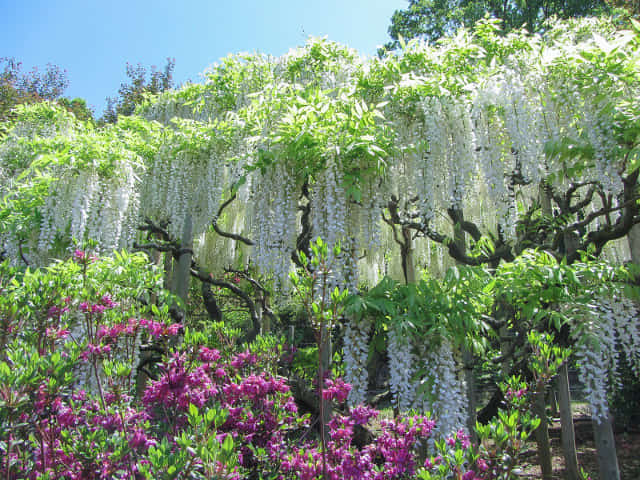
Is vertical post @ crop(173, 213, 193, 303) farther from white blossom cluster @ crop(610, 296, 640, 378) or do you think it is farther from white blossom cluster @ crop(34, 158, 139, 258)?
white blossom cluster @ crop(610, 296, 640, 378)

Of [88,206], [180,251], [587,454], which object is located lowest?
[587,454]

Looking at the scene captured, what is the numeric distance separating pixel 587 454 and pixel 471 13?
40.6 feet

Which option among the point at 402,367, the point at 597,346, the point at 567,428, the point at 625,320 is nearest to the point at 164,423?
the point at 402,367

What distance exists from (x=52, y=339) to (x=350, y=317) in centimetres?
214

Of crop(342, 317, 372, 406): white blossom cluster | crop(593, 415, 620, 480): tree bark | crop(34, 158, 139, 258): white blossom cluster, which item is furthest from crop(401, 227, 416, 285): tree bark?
crop(34, 158, 139, 258): white blossom cluster

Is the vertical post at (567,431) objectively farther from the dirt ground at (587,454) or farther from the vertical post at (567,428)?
the dirt ground at (587,454)

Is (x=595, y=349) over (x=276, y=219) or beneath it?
beneath

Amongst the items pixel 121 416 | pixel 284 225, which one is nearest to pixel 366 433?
pixel 284 225

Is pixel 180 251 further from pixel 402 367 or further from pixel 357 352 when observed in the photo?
pixel 402 367

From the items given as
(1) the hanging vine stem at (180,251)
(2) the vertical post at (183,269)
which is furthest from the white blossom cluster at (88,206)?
(2) the vertical post at (183,269)

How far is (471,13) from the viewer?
13.2 m

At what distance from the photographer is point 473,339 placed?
3617mm

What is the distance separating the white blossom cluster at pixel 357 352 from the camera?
351 centimetres

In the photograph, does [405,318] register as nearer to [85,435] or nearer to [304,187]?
[304,187]
